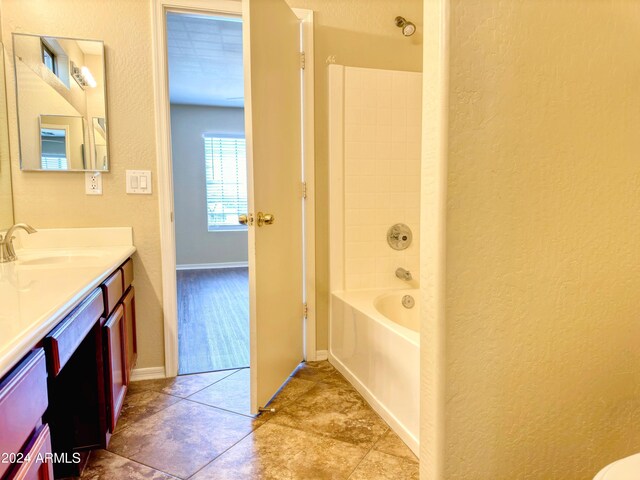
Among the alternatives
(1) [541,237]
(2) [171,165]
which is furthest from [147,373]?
(1) [541,237]

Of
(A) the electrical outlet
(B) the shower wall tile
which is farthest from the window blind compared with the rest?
(B) the shower wall tile

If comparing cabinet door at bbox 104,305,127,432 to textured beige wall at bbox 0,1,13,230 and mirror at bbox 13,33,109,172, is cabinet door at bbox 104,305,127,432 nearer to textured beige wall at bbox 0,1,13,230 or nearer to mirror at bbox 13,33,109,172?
textured beige wall at bbox 0,1,13,230

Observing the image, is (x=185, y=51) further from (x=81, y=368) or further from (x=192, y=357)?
(x=81, y=368)

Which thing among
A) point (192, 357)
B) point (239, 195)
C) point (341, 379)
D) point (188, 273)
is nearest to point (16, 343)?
point (341, 379)

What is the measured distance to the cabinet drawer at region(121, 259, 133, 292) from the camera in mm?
1897

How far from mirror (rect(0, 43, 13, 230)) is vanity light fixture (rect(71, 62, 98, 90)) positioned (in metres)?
0.30

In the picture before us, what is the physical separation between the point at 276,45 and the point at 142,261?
1.34 meters

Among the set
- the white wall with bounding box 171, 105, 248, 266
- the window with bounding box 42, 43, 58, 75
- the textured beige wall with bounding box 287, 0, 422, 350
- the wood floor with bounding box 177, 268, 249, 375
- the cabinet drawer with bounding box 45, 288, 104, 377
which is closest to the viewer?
the cabinet drawer with bounding box 45, 288, 104, 377

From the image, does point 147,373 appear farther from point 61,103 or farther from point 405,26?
point 405,26

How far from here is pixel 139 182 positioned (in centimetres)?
219

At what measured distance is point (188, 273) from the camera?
19.3 ft

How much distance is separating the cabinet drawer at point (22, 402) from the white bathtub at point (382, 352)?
1.24 m

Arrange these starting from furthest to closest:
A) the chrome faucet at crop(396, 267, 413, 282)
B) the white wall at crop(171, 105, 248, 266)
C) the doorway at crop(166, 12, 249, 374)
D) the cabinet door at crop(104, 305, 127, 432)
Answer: the white wall at crop(171, 105, 248, 266) → the doorway at crop(166, 12, 249, 374) → the chrome faucet at crop(396, 267, 413, 282) → the cabinet door at crop(104, 305, 127, 432)

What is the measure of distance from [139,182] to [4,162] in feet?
1.96
